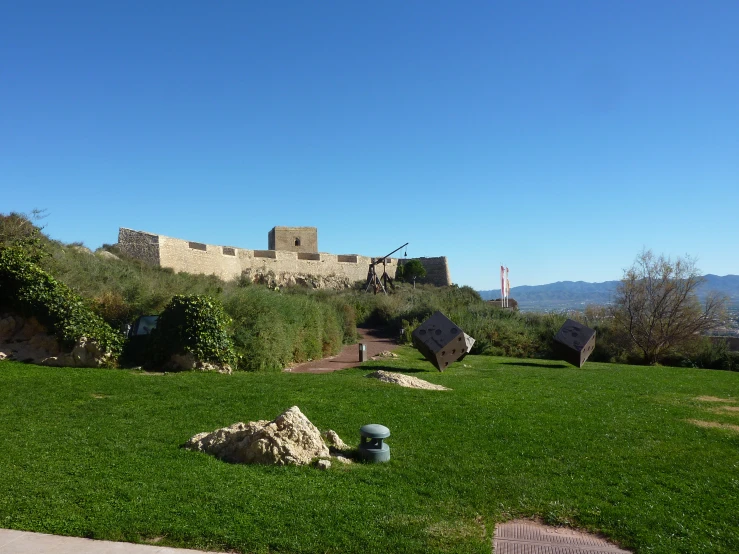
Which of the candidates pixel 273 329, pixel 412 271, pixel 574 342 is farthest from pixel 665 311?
pixel 412 271

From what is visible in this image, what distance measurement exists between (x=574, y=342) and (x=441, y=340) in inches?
236

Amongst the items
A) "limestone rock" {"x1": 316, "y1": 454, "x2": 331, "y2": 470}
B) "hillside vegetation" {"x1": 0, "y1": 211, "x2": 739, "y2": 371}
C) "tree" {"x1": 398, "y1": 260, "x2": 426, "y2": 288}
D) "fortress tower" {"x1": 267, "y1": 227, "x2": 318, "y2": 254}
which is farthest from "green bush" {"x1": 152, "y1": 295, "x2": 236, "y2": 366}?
"tree" {"x1": 398, "y1": 260, "x2": 426, "y2": 288}

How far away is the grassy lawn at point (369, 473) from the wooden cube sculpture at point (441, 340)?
4348mm

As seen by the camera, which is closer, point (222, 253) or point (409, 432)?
point (409, 432)

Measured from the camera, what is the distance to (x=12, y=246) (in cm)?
1441

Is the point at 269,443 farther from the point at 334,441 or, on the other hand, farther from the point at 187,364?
the point at 187,364

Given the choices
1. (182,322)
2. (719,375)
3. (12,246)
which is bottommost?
(719,375)

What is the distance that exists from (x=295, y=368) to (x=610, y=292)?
834 inches

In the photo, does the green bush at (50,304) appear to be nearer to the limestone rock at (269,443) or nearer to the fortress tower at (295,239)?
the limestone rock at (269,443)

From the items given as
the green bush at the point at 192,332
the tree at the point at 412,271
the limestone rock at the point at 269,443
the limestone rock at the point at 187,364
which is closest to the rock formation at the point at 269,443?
the limestone rock at the point at 269,443

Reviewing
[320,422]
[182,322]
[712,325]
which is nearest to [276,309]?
[182,322]

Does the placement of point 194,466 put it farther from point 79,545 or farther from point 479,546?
point 479,546

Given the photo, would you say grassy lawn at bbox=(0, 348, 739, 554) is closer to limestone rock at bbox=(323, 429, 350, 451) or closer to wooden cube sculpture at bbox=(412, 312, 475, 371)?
limestone rock at bbox=(323, 429, 350, 451)

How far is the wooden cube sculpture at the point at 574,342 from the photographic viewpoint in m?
18.6
